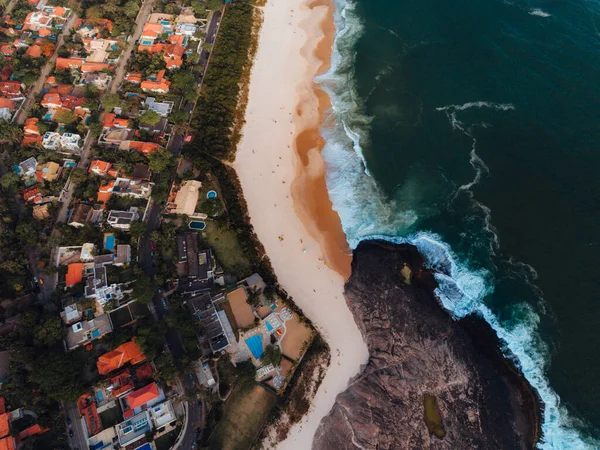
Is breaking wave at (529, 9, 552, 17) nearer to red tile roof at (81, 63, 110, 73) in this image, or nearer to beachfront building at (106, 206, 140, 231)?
red tile roof at (81, 63, 110, 73)

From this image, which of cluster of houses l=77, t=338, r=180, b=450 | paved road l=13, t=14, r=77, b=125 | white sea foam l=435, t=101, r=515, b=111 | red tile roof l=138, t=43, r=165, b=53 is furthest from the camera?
red tile roof l=138, t=43, r=165, b=53

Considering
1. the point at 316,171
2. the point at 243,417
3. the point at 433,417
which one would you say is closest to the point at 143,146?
the point at 316,171

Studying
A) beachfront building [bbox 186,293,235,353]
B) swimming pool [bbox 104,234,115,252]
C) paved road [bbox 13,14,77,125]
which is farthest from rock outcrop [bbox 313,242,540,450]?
paved road [bbox 13,14,77,125]

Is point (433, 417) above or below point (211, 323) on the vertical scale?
below

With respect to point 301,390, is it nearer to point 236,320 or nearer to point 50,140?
point 236,320

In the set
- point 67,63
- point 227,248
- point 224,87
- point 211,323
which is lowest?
point 211,323

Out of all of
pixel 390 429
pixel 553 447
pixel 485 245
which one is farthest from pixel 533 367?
pixel 390 429

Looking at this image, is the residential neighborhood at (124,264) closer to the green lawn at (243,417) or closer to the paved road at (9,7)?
the green lawn at (243,417)
